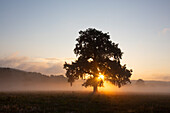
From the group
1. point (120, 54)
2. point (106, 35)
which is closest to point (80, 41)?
point (106, 35)

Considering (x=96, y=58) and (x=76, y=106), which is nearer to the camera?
(x=76, y=106)

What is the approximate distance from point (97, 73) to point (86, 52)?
535 centimetres

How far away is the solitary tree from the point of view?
4141 centimetres

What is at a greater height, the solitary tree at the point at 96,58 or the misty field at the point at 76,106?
the solitary tree at the point at 96,58

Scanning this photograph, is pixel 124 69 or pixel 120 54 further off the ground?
pixel 120 54

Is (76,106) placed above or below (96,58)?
below

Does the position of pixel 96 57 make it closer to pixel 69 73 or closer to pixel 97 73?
pixel 97 73

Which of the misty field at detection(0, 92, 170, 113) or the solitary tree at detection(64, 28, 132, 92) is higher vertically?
the solitary tree at detection(64, 28, 132, 92)

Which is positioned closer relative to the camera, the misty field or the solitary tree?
the misty field

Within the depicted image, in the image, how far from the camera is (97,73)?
4288 cm

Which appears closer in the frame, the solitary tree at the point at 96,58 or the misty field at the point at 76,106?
the misty field at the point at 76,106

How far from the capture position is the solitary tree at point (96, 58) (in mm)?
41406

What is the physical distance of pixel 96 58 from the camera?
41.8 m

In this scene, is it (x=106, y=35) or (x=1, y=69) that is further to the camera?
(x=1, y=69)
